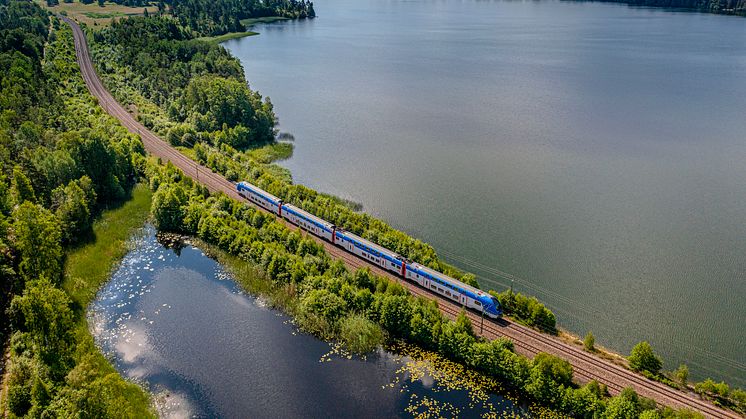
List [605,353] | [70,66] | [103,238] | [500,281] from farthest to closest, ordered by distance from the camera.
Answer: [70,66], [103,238], [500,281], [605,353]

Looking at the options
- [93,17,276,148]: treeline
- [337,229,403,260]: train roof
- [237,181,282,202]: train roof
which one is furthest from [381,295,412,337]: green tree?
[93,17,276,148]: treeline

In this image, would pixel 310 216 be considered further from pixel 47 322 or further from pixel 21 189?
pixel 21 189

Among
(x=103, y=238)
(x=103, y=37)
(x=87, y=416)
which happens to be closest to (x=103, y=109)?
(x=103, y=238)

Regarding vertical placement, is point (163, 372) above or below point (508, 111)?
below

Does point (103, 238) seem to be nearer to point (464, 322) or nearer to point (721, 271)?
point (464, 322)

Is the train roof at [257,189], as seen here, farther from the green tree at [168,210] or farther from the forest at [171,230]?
the green tree at [168,210]

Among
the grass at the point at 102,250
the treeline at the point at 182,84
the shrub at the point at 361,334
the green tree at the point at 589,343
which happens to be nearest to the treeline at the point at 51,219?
the grass at the point at 102,250
